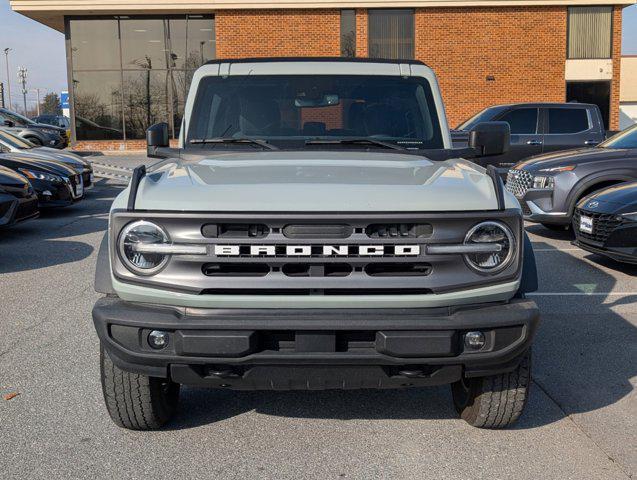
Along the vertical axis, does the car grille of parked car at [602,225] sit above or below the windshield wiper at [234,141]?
below

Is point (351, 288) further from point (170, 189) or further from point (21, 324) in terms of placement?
point (21, 324)

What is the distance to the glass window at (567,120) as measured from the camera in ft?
48.7

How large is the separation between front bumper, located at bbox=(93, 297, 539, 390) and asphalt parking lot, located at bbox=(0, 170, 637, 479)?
17.5 inches

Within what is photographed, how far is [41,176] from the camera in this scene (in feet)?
42.5

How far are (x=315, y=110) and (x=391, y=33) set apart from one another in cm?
2492

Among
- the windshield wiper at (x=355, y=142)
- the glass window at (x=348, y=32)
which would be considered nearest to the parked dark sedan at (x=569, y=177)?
the windshield wiper at (x=355, y=142)

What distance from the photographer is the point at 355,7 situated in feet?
92.7

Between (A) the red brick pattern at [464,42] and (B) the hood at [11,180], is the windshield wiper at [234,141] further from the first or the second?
(A) the red brick pattern at [464,42]

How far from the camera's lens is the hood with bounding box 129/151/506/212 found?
3.30 meters

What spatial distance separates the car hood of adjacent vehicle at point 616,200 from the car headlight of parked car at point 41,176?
Answer: 8585 mm

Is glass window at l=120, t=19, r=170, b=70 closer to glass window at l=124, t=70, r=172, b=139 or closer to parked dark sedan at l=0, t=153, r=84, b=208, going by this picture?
glass window at l=124, t=70, r=172, b=139

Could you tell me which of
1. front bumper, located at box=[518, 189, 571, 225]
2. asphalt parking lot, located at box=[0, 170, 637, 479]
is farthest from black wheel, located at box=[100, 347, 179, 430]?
front bumper, located at box=[518, 189, 571, 225]

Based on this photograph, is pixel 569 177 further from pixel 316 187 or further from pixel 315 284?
pixel 315 284

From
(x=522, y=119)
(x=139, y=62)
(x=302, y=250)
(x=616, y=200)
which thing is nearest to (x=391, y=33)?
(x=139, y=62)
